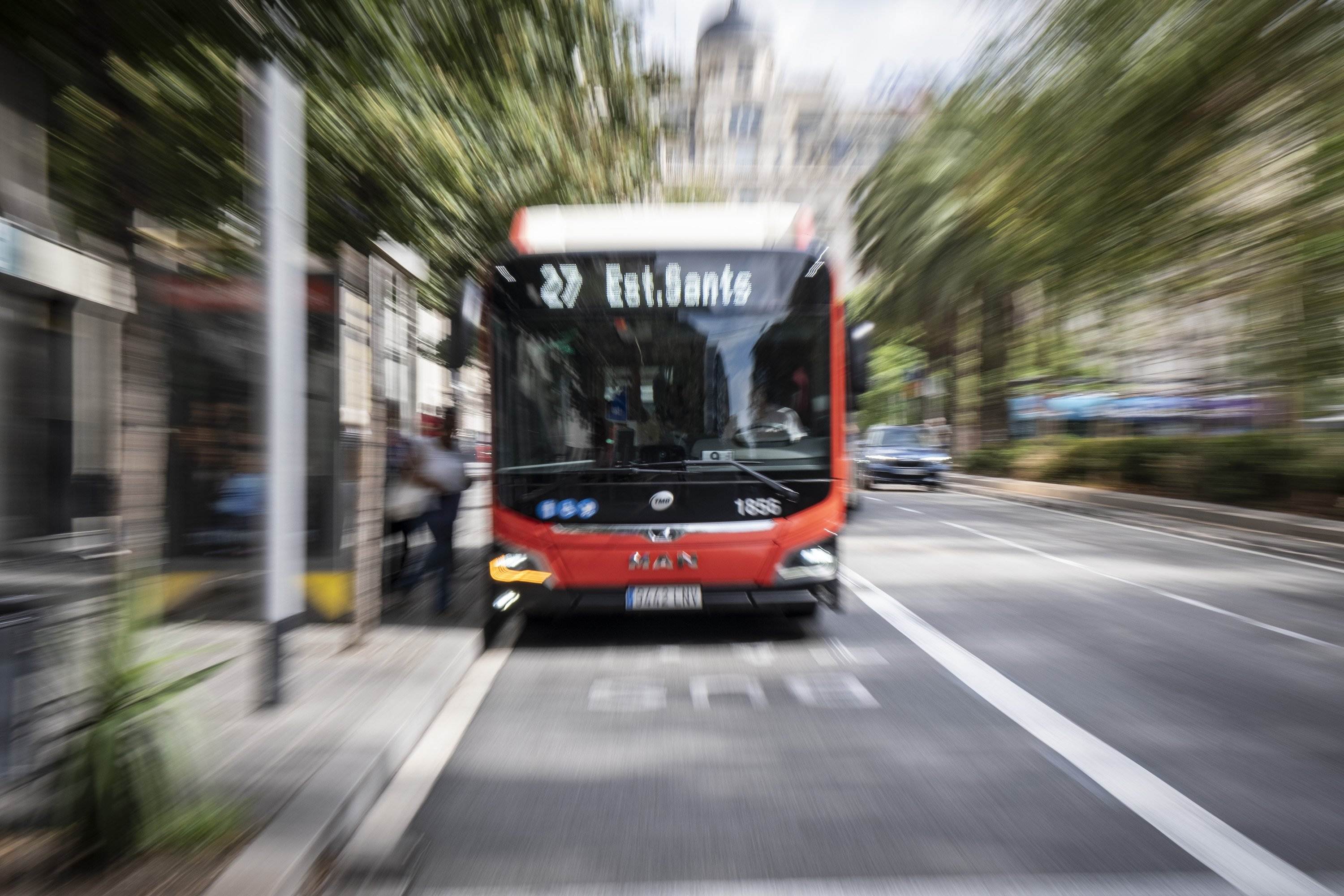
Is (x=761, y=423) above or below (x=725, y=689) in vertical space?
above

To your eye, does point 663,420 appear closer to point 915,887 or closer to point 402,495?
point 402,495

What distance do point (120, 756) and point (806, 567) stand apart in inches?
185

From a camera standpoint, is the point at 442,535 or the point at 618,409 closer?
the point at 618,409

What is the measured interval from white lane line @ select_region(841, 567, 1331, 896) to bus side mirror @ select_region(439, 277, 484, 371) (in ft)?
12.0

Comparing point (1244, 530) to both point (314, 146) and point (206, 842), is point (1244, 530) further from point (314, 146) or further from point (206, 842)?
point (206, 842)

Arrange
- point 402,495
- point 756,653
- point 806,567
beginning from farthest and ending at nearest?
point 402,495
point 806,567
point 756,653

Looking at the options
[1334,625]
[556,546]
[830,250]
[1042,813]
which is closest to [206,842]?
[1042,813]

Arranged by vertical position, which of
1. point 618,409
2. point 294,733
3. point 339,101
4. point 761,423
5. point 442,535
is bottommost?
point 294,733

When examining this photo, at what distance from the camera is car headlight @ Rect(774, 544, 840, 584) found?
722 cm

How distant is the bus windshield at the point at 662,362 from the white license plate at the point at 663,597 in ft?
2.72

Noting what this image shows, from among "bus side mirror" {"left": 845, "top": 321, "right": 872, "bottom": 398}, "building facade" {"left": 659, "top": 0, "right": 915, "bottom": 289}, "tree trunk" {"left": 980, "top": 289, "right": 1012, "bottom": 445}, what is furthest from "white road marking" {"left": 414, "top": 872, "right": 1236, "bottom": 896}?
"tree trunk" {"left": 980, "top": 289, "right": 1012, "bottom": 445}

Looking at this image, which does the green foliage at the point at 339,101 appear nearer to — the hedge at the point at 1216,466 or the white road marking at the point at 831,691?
the white road marking at the point at 831,691

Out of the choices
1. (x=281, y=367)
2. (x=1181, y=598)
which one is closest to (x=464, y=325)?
(x=281, y=367)

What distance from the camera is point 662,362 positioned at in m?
7.35
